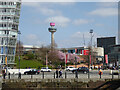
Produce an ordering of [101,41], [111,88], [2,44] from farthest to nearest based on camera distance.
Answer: [101,41]
[2,44]
[111,88]

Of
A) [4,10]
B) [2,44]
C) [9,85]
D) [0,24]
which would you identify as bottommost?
[9,85]

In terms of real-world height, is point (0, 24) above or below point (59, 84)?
above

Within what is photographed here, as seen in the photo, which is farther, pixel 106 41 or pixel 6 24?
pixel 106 41

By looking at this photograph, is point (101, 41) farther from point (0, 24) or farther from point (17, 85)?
point (17, 85)

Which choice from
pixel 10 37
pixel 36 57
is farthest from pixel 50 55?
pixel 10 37

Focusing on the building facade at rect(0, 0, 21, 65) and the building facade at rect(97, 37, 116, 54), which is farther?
the building facade at rect(97, 37, 116, 54)

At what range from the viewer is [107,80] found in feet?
85.5

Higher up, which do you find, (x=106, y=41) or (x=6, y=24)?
(x=6, y=24)

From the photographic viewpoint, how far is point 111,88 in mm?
25203

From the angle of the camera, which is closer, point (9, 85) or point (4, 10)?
point (9, 85)

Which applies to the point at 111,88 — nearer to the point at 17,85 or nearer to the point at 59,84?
the point at 59,84

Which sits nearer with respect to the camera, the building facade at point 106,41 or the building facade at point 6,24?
the building facade at point 6,24

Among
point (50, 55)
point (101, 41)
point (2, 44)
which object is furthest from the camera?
point (101, 41)

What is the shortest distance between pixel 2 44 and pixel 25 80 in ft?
136
